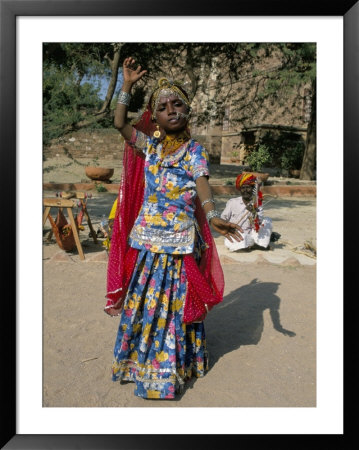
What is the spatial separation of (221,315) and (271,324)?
1.72 ft

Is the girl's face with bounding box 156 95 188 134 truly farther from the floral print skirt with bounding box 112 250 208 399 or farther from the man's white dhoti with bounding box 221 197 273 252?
the man's white dhoti with bounding box 221 197 273 252

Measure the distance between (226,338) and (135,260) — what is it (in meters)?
1.39

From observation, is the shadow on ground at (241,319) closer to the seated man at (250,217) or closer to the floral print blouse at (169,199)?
the floral print blouse at (169,199)

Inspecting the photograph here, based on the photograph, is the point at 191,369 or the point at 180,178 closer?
the point at 180,178

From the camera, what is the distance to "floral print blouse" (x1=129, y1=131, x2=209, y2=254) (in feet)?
8.62

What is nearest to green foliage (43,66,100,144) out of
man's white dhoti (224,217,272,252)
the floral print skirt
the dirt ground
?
the dirt ground

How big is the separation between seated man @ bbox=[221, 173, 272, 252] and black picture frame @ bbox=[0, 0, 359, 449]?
4534 millimetres
